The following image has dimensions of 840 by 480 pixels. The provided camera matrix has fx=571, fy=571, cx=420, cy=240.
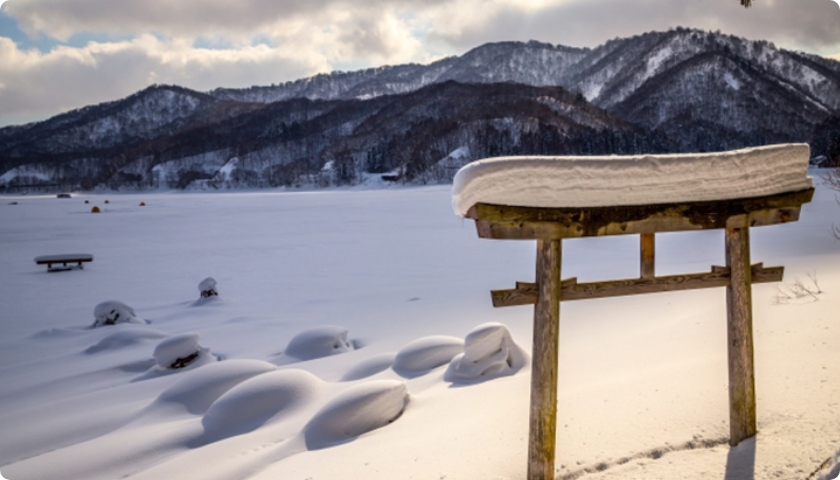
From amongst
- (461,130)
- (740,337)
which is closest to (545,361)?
(740,337)

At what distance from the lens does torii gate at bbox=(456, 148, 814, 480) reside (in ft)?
8.77

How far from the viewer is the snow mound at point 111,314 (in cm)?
973

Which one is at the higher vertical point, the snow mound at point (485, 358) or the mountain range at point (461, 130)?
the mountain range at point (461, 130)

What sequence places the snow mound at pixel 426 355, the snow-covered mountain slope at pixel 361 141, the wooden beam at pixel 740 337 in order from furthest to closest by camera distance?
the snow-covered mountain slope at pixel 361 141 < the snow mound at pixel 426 355 < the wooden beam at pixel 740 337

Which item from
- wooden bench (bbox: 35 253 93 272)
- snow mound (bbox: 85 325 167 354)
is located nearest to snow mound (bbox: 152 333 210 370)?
snow mound (bbox: 85 325 167 354)

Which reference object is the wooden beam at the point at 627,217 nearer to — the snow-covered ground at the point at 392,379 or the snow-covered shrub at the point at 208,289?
the snow-covered ground at the point at 392,379

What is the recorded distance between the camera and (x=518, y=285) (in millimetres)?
2688

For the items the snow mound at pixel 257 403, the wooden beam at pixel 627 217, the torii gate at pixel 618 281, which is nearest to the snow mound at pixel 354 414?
the snow mound at pixel 257 403

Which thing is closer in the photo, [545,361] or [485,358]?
[545,361]

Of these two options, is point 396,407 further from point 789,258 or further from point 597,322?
point 789,258

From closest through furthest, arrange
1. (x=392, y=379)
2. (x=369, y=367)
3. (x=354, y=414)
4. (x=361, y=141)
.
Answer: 1. (x=354, y=414)
2. (x=392, y=379)
3. (x=369, y=367)
4. (x=361, y=141)

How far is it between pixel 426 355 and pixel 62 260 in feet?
42.7

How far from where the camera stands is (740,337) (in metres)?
3.25

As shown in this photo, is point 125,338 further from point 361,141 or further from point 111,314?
point 361,141
